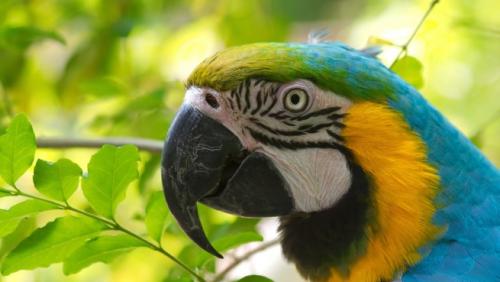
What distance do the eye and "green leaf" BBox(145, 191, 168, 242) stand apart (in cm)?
33

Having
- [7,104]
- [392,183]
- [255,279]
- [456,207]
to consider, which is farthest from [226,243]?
[7,104]

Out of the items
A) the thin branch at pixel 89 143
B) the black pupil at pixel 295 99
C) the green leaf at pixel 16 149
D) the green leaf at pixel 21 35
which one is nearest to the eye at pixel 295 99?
the black pupil at pixel 295 99

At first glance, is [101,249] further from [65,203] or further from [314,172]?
[314,172]

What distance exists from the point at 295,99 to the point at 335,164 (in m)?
0.17

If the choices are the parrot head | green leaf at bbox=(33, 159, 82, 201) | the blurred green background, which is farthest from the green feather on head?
green leaf at bbox=(33, 159, 82, 201)

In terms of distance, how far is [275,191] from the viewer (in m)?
1.74

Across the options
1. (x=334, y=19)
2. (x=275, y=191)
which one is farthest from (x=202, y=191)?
(x=334, y=19)

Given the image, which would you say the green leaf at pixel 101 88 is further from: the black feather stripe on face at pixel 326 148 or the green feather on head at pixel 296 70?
the black feather stripe on face at pixel 326 148

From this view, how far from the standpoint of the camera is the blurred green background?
6.95ft

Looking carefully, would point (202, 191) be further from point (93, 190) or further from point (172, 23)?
point (172, 23)

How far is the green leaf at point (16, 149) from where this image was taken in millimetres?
1423

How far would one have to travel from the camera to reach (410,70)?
1.95 meters

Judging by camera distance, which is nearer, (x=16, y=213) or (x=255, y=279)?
(x=16, y=213)

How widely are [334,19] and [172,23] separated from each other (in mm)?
1201
